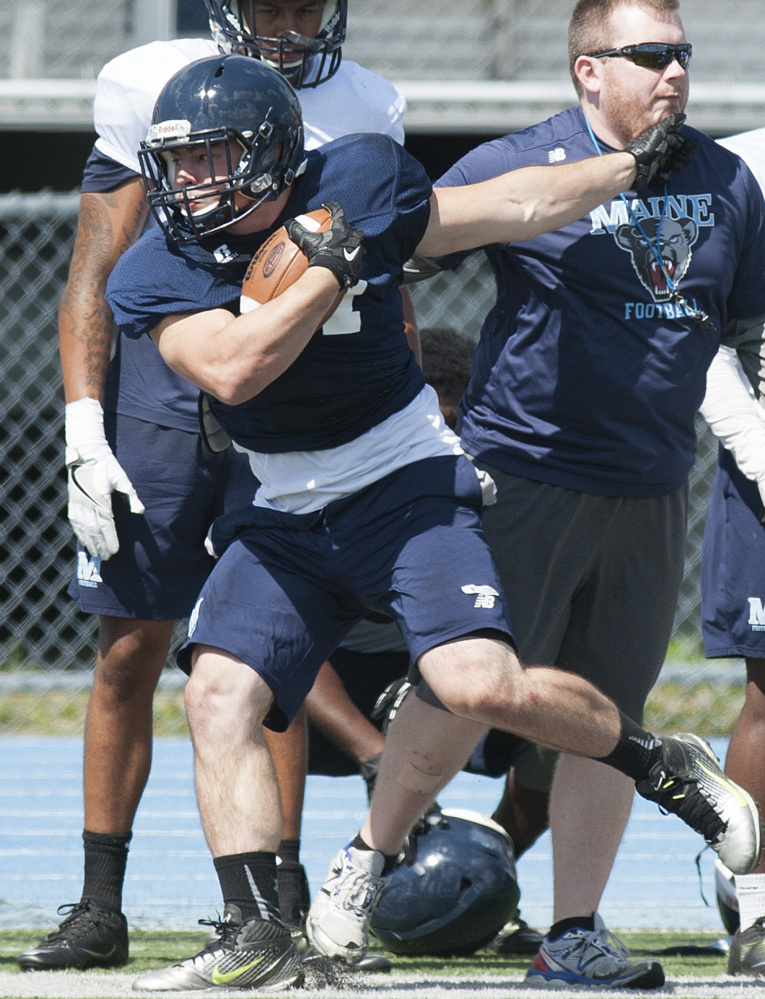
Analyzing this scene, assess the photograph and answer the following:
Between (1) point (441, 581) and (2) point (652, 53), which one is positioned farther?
(2) point (652, 53)

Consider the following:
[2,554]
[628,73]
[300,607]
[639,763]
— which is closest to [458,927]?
[639,763]

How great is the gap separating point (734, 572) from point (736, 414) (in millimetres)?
426

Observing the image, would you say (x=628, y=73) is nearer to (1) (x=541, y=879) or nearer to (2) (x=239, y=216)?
(2) (x=239, y=216)

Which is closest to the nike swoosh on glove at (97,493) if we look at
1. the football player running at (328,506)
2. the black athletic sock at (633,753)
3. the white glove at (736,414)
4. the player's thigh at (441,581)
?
the football player running at (328,506)

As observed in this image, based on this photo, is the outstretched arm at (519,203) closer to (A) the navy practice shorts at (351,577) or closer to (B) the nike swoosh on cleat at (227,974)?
(A) the navy practice shorts at (351,577)

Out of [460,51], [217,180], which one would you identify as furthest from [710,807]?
[460,51]

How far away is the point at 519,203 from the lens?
3.14m

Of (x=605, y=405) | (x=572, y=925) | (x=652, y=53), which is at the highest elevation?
(x=652, y=53)

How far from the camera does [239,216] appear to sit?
2.95 meters

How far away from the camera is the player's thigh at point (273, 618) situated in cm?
298

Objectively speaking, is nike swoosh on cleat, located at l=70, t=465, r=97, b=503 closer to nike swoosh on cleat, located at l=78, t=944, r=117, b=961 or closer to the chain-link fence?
nike swoosh on cleat, located at l=78, t=944, r=117, b=961

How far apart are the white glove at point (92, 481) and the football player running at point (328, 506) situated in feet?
1.58

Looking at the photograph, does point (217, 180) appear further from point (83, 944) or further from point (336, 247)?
point (83, 944)

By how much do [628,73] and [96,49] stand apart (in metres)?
7.30
